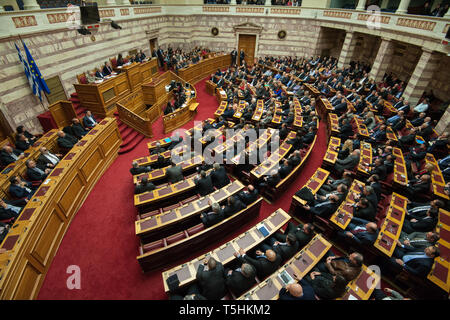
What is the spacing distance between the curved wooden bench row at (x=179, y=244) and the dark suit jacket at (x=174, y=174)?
201 centimetres

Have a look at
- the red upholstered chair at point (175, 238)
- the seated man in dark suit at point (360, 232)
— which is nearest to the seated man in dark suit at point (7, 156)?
the red upholstered chair at point (175, 238)

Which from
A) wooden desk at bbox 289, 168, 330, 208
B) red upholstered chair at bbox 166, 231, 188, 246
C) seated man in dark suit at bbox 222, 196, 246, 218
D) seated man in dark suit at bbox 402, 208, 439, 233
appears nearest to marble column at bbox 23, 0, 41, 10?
red upholstered chair at bbox 166, 231, 188, 246

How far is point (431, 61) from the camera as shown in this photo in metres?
9.91

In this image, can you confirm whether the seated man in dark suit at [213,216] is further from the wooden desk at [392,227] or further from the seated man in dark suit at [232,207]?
the wooden desk at [392,227]

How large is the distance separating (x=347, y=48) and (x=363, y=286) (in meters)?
17.2

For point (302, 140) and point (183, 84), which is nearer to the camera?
point (302, 140)

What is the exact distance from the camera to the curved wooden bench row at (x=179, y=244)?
4.71 meters

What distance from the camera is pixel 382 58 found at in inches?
503

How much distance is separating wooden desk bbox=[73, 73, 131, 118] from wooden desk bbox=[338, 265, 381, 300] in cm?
1113

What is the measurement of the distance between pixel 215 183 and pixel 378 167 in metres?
5.35

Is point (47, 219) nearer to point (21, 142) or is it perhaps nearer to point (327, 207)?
point (21, 142)

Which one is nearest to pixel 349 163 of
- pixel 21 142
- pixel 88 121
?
pixel 88 121
